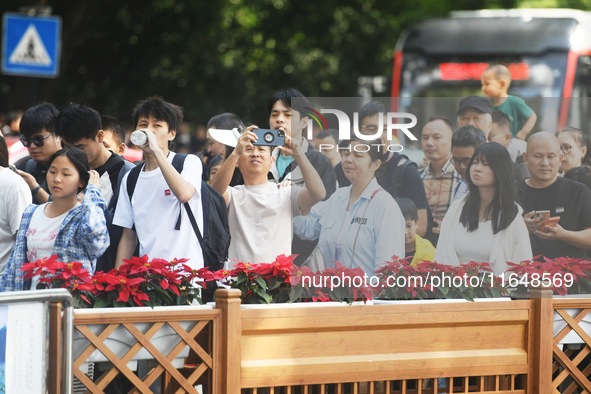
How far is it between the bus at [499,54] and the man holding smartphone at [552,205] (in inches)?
468

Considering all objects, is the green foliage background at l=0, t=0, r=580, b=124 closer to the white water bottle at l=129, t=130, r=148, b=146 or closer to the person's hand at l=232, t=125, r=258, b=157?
the person's hand at l=232, t=125, r=258, b=157

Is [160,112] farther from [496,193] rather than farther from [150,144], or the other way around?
[496,193]

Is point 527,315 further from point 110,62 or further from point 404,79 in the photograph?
point 110,62

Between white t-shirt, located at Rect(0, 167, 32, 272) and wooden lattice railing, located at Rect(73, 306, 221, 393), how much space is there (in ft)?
5.12

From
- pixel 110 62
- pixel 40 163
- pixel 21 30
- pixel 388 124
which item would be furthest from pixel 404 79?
pixel 388 124

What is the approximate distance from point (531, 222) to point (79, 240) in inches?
94.5

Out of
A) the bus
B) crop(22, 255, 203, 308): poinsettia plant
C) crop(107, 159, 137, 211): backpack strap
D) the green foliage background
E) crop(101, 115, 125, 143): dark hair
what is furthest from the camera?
the green foliage background

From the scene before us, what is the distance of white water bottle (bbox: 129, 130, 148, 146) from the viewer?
6.87 meters

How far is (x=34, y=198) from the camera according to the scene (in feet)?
26.8

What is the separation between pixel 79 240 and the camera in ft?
22.4

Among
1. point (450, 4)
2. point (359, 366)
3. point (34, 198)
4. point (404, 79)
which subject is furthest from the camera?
point (450, 4)

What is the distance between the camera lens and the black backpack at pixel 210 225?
721 cm

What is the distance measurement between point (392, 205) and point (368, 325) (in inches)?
27.3

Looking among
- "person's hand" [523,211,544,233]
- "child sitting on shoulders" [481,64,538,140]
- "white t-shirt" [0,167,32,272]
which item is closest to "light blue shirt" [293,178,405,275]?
"person's hand" [523,211,544,233]
